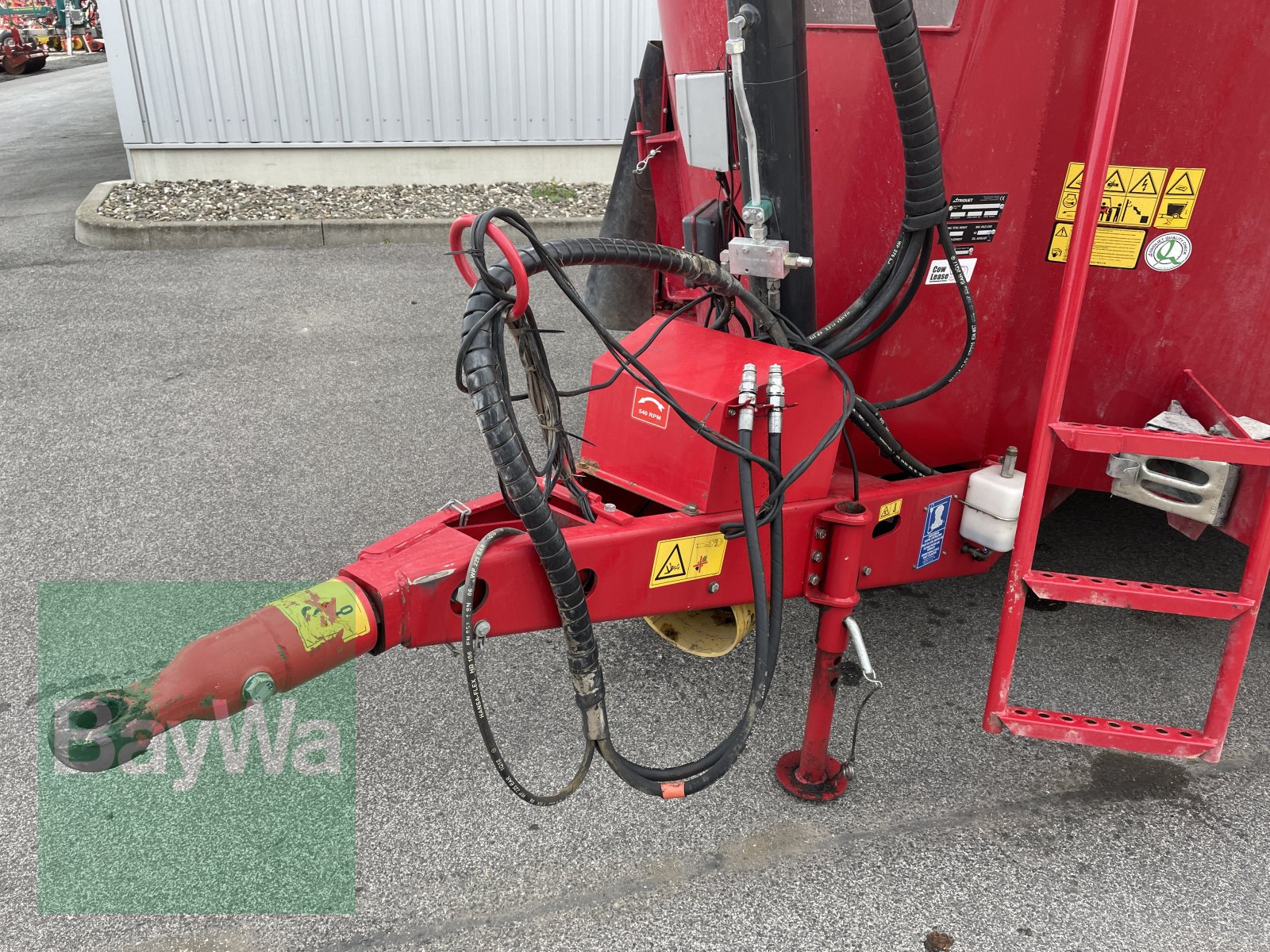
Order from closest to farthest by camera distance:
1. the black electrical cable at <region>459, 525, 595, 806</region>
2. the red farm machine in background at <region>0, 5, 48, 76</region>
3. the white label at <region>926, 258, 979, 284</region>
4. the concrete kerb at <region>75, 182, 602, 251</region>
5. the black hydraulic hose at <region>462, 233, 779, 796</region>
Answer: the black hydraulic hose at <region>462, 233, 779, 796</region> < the black electrical cable at <region>459, 525, 595, 806</region> < the white label at <region>926, 258, 979, 284</region> < the concrete kerb at <region>75, 182, 602, 251</region> < the red farm machine in background at <region>0, 5, 48, 76</region>

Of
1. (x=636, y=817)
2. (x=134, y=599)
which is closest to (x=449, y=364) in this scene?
(x=134, y=599)

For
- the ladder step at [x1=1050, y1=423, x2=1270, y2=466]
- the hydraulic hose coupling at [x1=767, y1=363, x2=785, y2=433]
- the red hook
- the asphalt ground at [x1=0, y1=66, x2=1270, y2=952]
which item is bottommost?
the asphalt ground at [x1=0, y1=66, x2=1270, y2=952]

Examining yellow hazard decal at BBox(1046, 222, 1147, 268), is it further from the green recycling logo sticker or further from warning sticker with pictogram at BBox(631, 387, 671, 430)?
warning sticker with pictogram at BBox(631, 387, 671, 430)

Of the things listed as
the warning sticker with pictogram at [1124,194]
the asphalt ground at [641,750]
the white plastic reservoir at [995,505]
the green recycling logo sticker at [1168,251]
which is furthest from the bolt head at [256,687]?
the green recycling logo sticker at [1168,251]

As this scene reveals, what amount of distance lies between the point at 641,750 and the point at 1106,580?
1.15 metres

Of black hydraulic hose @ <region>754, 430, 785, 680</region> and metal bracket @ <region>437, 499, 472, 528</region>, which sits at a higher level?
metal bracket @ <region>437, 499, 472, 528</region>

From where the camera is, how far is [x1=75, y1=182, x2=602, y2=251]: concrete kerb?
643 cm

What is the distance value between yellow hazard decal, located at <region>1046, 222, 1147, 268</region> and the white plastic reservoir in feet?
1.49

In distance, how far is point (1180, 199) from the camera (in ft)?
6.86

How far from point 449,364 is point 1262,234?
11.2 ft

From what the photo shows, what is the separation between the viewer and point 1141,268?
7.12 feet

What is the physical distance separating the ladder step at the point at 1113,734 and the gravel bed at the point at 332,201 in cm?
546

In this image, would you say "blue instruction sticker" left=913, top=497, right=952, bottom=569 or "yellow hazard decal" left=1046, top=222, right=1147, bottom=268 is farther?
"blue instruction sticker" left=913, top=497, right=952, bottom=569

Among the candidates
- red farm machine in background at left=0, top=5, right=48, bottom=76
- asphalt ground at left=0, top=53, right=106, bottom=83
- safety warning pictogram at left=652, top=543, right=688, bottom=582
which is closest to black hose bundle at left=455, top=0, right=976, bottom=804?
safety warning pictogram at left=652, top=543, right=688, bottom=582
